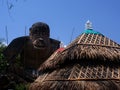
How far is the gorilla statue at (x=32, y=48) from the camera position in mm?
9609

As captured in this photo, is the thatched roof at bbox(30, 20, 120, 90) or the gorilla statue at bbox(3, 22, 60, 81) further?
the gorilla statue at bbox(3, 22, 60, 81)

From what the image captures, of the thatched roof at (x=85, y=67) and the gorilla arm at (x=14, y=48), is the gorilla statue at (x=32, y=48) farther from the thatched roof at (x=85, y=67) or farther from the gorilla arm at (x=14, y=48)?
the thatched roof at (x=85, y=67)

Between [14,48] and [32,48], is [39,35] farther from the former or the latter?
[14,48]

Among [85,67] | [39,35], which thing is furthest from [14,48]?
[85,67]

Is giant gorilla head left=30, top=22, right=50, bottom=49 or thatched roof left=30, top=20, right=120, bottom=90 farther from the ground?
giant gorilla head left=30, top=22, right=50, bottom=49

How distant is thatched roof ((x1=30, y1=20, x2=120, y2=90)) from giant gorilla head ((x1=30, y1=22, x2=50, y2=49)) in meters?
3.34

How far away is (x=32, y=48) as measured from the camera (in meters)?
9.76

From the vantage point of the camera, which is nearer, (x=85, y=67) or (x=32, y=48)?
(x=85, y=67)

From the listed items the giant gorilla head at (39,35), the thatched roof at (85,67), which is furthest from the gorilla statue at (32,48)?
the thatched roof at (85,67)

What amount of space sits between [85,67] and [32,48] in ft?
14.7

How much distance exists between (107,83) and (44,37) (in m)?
4.77

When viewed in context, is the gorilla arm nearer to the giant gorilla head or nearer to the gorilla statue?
the gorilla statue

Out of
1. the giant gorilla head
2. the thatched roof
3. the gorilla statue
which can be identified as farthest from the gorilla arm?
the thatched roof

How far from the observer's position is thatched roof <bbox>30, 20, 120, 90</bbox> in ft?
17.0
